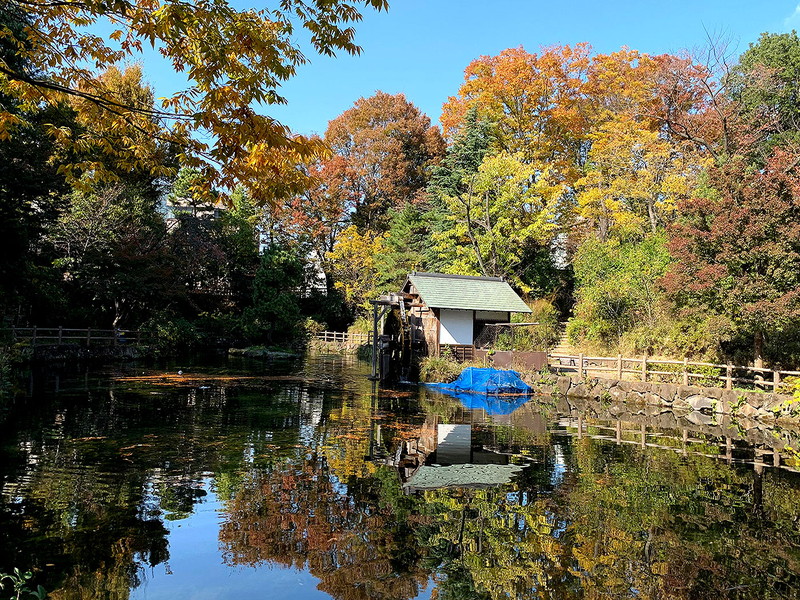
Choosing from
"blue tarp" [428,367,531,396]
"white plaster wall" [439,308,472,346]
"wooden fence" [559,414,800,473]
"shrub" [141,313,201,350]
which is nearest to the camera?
"wooden fence" [559,414,800,473]

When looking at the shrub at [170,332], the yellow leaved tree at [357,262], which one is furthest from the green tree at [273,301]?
the shrub at [170,332]

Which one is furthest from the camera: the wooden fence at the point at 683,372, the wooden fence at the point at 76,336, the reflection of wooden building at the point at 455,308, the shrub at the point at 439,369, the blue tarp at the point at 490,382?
the wooden fence at the point at 76,336

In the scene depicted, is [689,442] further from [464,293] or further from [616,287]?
[464,293]

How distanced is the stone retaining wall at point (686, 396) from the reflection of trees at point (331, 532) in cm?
1059

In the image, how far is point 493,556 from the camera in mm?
5699

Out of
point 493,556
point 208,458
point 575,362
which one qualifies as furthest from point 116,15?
point 575,362

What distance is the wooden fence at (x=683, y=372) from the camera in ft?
49.3

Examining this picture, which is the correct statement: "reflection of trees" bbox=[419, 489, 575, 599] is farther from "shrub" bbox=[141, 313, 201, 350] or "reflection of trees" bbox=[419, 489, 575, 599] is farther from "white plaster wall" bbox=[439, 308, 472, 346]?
"shrub" bbox=[141, 313, 201, 350]

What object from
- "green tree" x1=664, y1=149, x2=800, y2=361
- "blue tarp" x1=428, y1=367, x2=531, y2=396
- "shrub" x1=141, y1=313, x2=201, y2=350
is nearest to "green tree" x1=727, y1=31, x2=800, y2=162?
"green tree" x1=664, y1=149, x2=800, y2=361

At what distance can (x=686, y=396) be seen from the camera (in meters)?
16.4

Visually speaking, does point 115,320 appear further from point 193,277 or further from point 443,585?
point 443,585

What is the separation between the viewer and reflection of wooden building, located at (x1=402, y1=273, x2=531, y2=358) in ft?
77.5

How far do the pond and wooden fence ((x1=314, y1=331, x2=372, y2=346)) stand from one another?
23052 millimetres

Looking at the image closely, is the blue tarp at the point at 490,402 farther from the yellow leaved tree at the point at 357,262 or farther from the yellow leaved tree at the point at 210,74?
the yellow leaved tree at the point at 357,262
